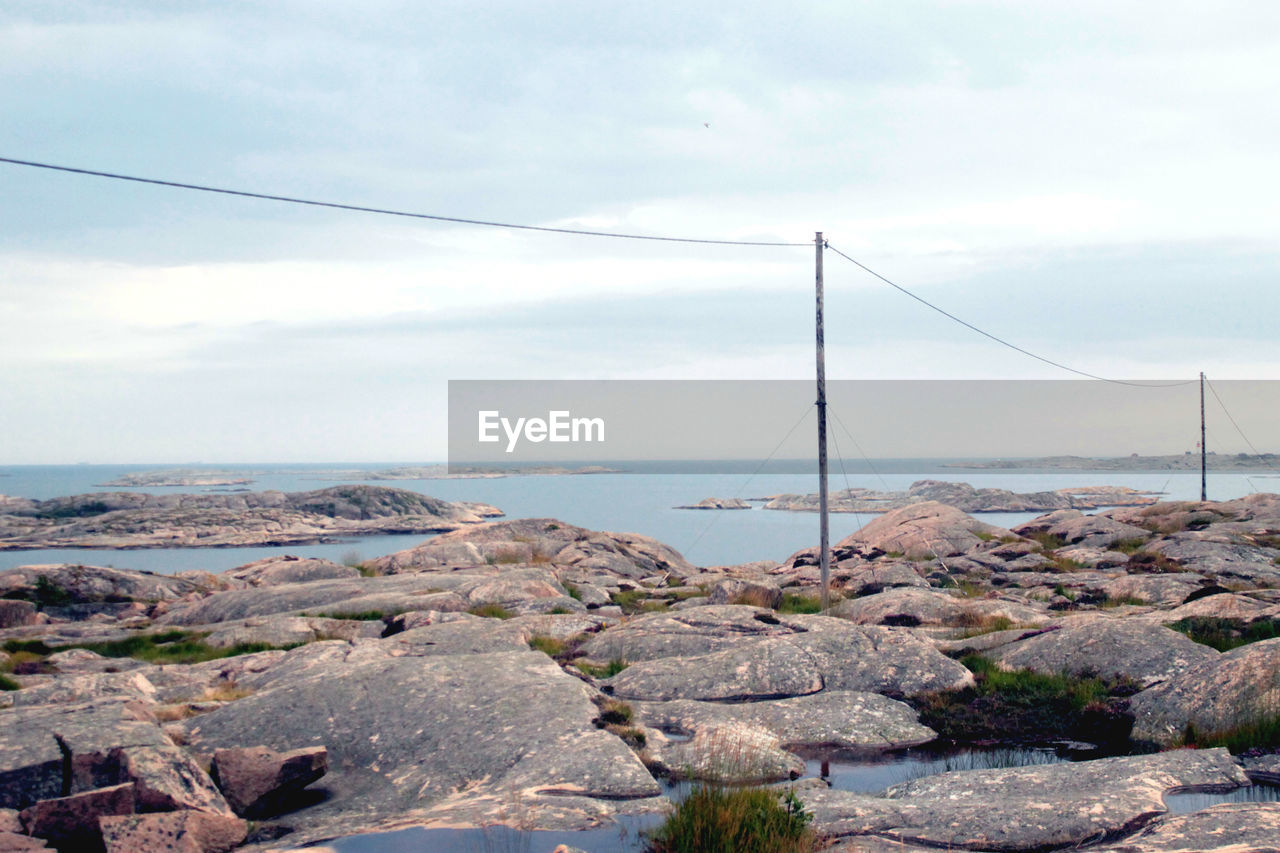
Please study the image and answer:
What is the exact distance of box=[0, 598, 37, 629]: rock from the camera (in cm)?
2723

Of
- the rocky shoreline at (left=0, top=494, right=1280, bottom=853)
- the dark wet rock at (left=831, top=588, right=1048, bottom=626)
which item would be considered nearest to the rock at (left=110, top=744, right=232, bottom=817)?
the rocky shoreline at (left=0, top=494, right=1280, bottom=853)

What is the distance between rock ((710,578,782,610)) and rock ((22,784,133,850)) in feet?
61.9

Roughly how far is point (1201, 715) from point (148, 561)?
85968 millimetres

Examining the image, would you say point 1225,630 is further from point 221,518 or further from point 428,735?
point 221,518

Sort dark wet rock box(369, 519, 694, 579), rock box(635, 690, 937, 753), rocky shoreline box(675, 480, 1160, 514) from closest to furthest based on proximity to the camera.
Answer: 1. rock box(635, 690, 937, 753)
2. dark wet rock box(369, 519, 694, 579)
3. rocky shoreline box(675, 480, 1160, 514)

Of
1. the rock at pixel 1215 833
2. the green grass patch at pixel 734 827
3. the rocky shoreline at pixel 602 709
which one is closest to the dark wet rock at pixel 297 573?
the rocky shoreline at pixel 602 709

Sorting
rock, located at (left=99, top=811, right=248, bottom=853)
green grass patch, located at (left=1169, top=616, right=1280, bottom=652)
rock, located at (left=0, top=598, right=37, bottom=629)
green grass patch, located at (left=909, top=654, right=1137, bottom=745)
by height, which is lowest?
rock, located at (left=0, top=598, right=37, bottom=629)

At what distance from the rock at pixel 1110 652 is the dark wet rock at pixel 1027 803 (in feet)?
16.0

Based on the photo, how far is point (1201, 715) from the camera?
13.0 m

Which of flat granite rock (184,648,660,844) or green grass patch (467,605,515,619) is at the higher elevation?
flat granite rock (184,648,660,844)

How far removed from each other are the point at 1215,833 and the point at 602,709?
8.13 meters

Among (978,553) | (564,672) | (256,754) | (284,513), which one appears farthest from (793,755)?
(284,513)

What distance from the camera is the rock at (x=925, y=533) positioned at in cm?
4244

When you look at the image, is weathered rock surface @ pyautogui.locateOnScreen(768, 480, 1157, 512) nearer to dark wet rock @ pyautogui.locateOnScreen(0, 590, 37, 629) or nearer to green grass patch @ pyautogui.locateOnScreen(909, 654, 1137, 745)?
green grass patch @ pyautogui.locateOnScreen(909, 654, 1137, 745)
